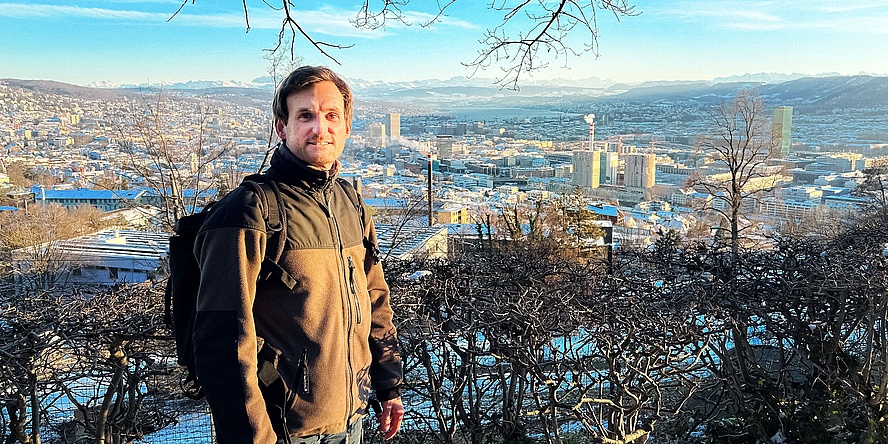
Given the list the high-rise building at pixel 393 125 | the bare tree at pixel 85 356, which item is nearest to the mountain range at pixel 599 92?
the high-rise building at pixel 393 125

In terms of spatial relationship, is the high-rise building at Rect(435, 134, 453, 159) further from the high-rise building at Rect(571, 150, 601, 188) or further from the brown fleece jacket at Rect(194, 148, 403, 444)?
the brown fleece jacket at Rect(194, 148, 403, 444)

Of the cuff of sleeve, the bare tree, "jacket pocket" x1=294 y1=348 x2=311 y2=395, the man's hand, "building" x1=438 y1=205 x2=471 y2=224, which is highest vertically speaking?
"jacket pocket" x1=294 y1=348 x2=311 y2=395

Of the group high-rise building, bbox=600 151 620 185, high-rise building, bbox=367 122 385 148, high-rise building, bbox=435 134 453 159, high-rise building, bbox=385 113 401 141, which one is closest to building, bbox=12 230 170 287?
high-rise building, bbox=367 122 385 148

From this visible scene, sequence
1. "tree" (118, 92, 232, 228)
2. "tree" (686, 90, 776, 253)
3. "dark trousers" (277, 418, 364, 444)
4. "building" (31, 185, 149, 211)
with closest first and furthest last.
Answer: "dark trousers" (277, 418, 364, 444) → "tree" (118, 92, 232, 228) → "tree" (686, 90, 776, 253) → "building" (31, 185, 149, 211)

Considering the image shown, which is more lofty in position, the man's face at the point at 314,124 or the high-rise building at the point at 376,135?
the man's face at the point at 314,124

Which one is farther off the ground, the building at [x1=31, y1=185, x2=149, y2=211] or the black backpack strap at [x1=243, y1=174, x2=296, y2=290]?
the black backpack strap at [x1=243, y1=174, x2=296, y2=290]

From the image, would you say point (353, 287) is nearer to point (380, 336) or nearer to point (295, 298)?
point (295, 298)

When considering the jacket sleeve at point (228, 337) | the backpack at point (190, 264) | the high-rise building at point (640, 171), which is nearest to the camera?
the jacket sleeve at point (228, 337)

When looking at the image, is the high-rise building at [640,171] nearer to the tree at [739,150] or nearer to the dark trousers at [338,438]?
the tree at [739,150]

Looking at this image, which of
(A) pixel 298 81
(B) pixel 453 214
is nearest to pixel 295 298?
(A) pixel 298 81
